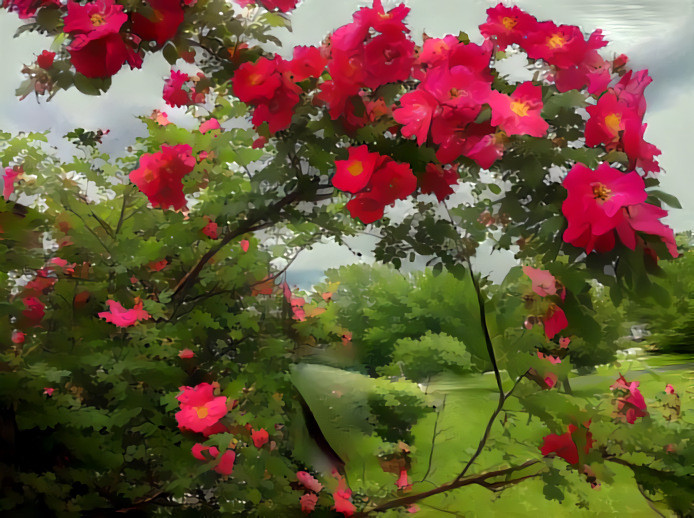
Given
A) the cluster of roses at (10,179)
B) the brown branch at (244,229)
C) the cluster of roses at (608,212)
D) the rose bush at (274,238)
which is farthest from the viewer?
the cluster of roses at (10,179)

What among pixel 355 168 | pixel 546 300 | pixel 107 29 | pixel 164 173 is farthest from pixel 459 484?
pixel 107 29

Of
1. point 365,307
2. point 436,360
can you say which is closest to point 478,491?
point 436,360

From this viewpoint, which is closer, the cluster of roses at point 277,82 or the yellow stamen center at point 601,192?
the yellow stamen center at point 601,192

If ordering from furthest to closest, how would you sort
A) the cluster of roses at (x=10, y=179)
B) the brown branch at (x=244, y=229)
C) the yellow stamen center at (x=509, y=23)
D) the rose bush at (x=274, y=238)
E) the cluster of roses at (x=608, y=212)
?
the cluster of roses at (x=10, y=179)
the brown branch at (x=244, y=229)
the yellow stamen center at (x=509, y=23)
the rose bush at (x=274, y=238)
the cluster of roses at (x=608, y=212)

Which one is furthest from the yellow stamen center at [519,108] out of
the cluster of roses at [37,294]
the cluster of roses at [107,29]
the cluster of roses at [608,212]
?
the cluster of roses at [37,294]

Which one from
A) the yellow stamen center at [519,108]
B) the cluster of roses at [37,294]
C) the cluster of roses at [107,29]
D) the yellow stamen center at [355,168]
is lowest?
the cluster of roses at [37,294]

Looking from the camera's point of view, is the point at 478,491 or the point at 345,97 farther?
the point at 478,491

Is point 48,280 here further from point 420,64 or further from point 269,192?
point 420,64

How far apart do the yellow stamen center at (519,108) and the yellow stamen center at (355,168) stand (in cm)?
30

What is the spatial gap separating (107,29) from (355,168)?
57cm

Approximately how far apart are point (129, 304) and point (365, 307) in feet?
27.1

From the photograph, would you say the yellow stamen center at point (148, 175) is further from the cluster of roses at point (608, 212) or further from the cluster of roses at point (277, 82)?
the cluster of roses at point (608, 212)

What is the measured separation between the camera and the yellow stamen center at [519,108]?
0.97m

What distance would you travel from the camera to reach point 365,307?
380 inches
